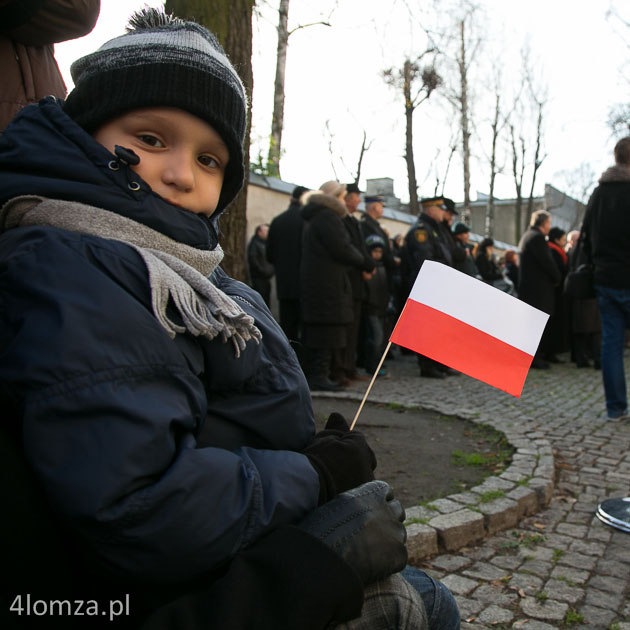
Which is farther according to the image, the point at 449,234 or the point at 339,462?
the point at 449,234

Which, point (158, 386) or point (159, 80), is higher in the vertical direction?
point (159, 80)

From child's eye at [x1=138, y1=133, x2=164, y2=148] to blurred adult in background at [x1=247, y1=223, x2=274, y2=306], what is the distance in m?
7.89

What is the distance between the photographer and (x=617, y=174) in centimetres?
576

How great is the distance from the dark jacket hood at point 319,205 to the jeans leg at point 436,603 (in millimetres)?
5546

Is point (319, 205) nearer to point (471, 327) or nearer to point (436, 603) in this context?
point (471, 327)

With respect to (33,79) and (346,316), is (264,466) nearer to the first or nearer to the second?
(33,79)

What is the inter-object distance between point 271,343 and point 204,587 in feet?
1.76

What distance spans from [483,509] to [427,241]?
191 inches

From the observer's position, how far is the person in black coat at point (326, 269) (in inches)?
264

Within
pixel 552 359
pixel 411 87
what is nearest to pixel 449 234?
pixel 552 359

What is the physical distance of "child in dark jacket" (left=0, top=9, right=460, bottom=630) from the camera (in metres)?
0.99

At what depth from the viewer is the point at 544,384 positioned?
827 cm

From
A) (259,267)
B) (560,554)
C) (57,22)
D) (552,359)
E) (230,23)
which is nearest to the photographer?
(57,22)

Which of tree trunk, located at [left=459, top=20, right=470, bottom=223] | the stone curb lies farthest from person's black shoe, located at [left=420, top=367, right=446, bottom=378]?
tree trunk, located at [left=459, top=20, right=470, bottom=223]
